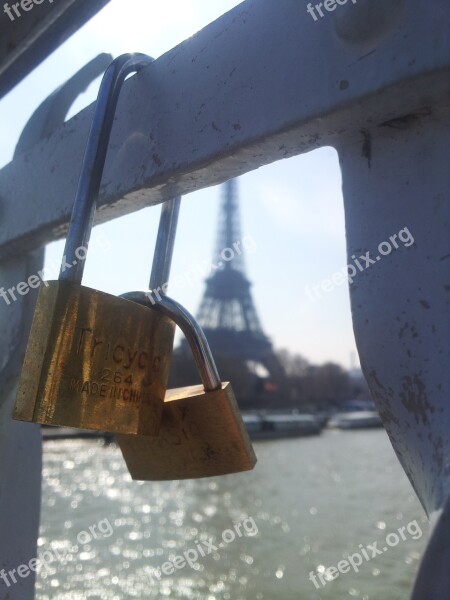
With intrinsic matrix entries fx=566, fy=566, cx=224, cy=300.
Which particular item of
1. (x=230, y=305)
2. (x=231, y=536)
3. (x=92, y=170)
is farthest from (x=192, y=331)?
(x=230, y=305)

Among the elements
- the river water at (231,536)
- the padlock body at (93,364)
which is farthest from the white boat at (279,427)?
the padlock body at (93,364)

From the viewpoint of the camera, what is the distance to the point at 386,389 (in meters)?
0.54

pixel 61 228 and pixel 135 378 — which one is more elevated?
pixel 61 228

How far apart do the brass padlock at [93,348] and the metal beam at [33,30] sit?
16 cm

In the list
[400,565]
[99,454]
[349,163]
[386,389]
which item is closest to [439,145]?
[349,163]

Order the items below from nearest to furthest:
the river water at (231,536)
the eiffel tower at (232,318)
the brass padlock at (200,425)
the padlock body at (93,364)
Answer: the padlock body at (93,364) → the brass padlock at (200,425) → the river water at (231,536) → the eiffel tower at (232,318)

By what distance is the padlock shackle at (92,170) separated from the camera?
0.68 m

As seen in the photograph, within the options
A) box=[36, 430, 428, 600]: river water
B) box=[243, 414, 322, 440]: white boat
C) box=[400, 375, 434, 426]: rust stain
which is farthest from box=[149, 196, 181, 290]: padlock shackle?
box=[243, 414, 322, 440]: white boat

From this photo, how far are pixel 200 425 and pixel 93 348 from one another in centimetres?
22

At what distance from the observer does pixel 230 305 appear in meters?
31.0

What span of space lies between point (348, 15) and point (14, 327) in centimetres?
77

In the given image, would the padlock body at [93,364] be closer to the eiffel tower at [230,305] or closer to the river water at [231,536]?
the river water at [231,536]

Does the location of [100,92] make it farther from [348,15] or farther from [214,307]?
[214,307]

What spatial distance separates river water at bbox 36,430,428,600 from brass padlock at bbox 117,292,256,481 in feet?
4.54
